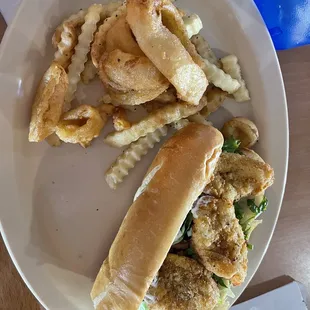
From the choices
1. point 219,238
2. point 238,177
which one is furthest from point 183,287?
point 238,177

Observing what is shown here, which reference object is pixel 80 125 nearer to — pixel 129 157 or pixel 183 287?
pixel 129 157

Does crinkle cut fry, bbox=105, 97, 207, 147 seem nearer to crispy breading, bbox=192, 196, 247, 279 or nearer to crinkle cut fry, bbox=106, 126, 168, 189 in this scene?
crinkle cut fry, bbox=106, 126, 168, 189

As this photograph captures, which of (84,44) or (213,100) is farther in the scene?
(213,100)

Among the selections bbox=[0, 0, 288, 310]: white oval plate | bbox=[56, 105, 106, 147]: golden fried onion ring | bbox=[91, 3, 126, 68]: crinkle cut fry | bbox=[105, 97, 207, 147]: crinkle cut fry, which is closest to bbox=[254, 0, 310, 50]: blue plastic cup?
bbox=[0, 0, 288, 310]: white oval plate

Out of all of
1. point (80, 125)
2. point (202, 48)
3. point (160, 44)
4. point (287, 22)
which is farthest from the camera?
point (287, 22)

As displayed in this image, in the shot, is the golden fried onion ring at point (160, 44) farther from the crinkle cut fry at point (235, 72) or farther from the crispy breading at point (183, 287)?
the crispy breading at point (183, 287)

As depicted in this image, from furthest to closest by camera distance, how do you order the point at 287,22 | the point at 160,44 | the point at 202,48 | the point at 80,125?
1. the point at 287,22
2. the point at 202,48
3. the point at 80,125
4. the point at 160,44

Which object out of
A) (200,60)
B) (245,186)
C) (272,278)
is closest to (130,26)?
(200,60)
